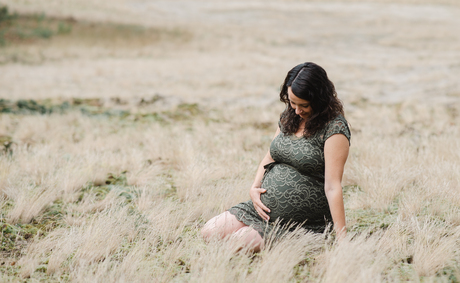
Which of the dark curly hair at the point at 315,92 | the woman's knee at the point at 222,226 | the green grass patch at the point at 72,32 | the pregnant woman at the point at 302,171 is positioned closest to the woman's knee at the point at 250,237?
the pregnant woman at the point at 302,171

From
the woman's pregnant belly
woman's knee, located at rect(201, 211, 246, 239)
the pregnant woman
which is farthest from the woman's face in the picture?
woman's knee, located at rect(201, 211, 246, 239)

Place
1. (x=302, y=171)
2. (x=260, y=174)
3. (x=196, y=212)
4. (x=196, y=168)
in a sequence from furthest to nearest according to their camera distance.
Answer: (x=196, y=168) < (x=196, y=212) < (x=260, y=174) < (x=302, y=171)

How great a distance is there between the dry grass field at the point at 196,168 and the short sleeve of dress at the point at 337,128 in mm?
829

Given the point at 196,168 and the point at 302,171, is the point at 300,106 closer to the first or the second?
A: the point at 302,171

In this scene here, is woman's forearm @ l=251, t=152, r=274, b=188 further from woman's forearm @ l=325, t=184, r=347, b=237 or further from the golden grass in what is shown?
woman's forearm @ l=325, t=184, r=347, b=237

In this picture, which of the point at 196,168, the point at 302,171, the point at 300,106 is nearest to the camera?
the point at 300,106

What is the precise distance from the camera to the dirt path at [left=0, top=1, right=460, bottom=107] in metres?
15.4

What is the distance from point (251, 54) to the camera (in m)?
28.4

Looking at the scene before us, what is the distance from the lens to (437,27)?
34031 mm

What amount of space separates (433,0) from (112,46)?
1828 inches

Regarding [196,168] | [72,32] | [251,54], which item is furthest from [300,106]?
[72,32]

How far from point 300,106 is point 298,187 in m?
0.67

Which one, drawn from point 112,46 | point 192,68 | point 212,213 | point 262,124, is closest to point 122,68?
point 192,68

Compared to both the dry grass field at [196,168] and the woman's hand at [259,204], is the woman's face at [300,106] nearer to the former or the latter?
the woman's hand at [259,204]
